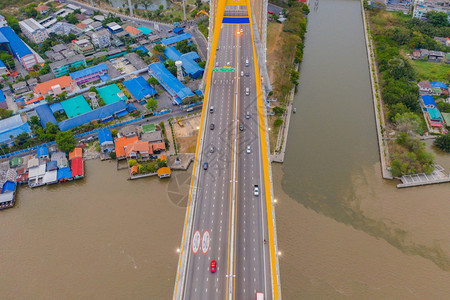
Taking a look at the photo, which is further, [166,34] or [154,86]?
[166,34]

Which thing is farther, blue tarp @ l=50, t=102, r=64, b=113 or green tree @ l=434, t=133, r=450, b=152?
blue tarp @ l=50, t=102, r=64, b=113

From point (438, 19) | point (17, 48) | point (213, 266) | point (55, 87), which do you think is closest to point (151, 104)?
point (55, 87)

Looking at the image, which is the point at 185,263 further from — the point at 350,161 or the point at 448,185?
the point at 448,185

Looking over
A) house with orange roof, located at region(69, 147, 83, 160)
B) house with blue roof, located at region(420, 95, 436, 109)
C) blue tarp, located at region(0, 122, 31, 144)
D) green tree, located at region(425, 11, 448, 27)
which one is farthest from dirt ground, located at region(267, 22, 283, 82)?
blue tarp, located at region(0, 122, 31, 144)

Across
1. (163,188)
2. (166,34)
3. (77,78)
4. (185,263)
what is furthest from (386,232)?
(166,34)

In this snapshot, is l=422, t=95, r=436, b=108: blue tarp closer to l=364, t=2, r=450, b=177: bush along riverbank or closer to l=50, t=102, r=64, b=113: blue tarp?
l=364, t=2, r=450, b=177: bush along riverbank

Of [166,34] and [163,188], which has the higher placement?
[166,34]

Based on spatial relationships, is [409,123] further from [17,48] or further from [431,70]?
[17,48]
